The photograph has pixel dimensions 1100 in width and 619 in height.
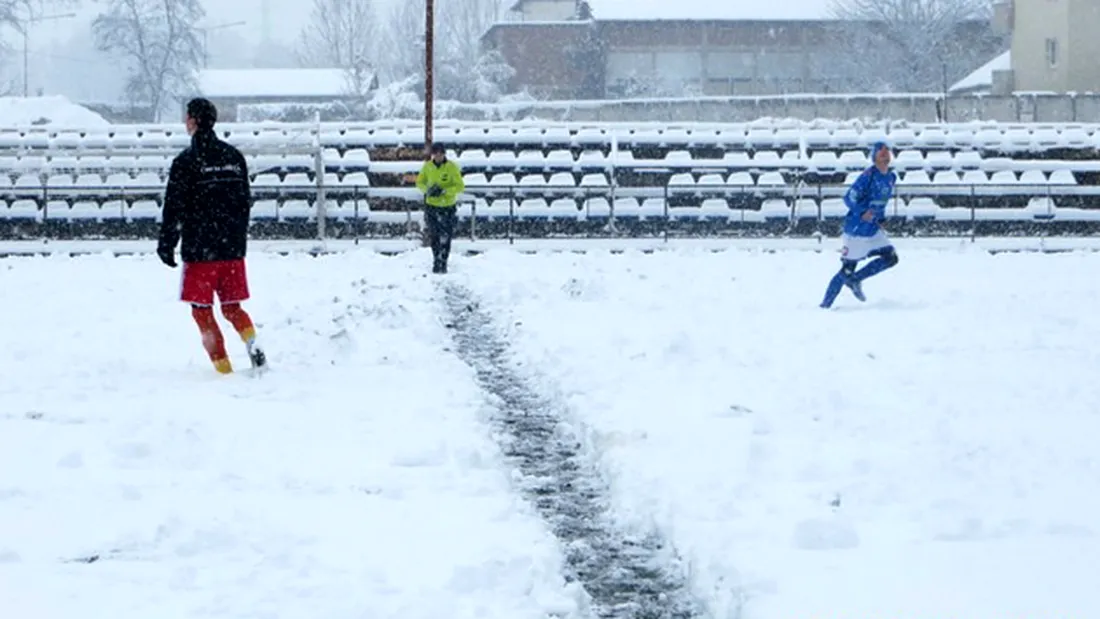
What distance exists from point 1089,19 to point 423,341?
162ft

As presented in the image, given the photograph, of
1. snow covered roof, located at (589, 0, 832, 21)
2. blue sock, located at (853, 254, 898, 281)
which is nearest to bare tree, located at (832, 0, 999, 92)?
snow covered roof, located at (589, 0, 832, 21)

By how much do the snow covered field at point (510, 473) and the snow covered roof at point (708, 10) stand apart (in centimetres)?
6476

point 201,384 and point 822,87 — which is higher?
point 822,87

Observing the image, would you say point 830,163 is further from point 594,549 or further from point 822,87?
point 822,87

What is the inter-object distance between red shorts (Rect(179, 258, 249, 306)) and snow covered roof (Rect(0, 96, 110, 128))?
2980cm

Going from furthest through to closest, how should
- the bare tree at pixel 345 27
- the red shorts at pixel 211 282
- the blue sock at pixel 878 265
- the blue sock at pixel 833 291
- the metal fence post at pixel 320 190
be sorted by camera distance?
the bare tree at pixel 345 27, the metal fence post at pixel 320 190, the blue sock at pixel 878 265, the blue sock at pixel 833 291, the red shorts at pixel 211 282

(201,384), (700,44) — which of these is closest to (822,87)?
(700,44)

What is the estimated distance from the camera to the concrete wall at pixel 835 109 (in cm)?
4694

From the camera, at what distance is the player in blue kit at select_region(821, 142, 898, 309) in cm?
1495

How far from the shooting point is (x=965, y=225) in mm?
29672

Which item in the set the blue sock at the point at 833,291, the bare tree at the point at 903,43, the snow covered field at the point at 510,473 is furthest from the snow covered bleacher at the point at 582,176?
the bare tree at the point at 903,43

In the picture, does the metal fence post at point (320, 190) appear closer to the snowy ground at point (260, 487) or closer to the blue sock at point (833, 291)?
the blue sock at point (833, 291)

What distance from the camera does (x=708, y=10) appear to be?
256ft

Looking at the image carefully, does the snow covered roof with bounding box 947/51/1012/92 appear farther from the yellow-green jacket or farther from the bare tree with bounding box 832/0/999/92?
the yellow-green jacket
